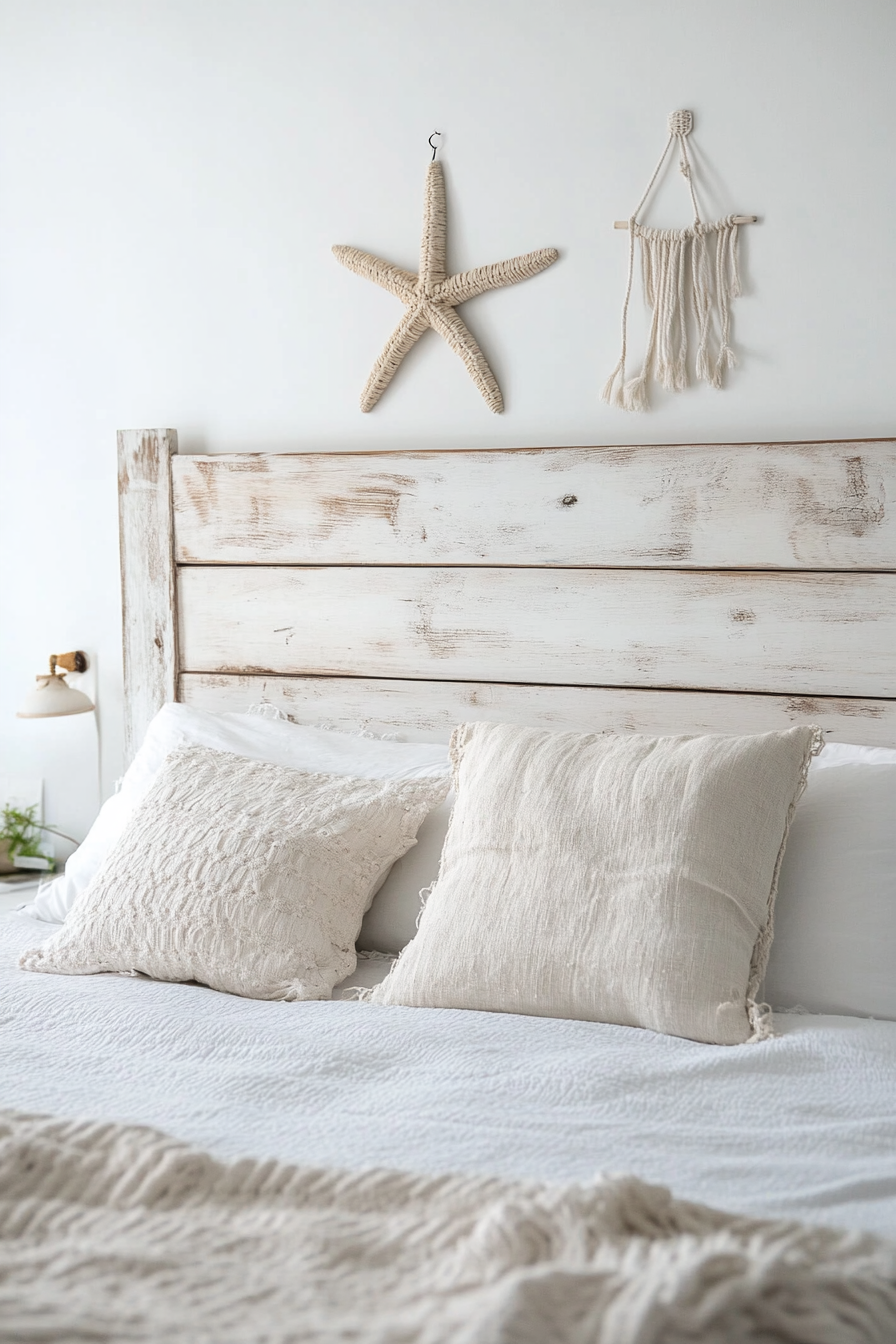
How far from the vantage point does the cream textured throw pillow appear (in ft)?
5.15

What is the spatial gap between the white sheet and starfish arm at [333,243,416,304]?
1.25 metres

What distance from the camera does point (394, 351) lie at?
214cm

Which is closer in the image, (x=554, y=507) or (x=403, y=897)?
(x=403, y=897)

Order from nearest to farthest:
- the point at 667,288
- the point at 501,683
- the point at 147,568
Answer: the point at 667,288
the point at 501,683
the point at 147,568

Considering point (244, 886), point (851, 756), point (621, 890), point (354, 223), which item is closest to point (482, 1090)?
point (621, 890)

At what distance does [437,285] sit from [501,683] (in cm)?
70

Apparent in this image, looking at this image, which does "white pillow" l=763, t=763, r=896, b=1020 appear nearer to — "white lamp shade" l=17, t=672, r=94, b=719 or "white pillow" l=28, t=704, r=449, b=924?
"white pillow" l=28, t=704, r=449, b=924

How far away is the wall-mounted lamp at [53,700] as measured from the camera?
2.32m

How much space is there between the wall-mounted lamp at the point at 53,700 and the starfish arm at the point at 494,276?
1.04m

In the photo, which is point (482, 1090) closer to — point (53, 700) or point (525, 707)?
point (525, 707)

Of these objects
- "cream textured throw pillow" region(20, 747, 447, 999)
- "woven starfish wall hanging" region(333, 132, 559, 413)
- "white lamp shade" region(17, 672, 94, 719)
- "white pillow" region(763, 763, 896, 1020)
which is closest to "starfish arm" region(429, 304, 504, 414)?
"woven starfish wall hanging" region(333, 132, 559, 413)

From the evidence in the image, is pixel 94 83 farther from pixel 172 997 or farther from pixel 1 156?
pixel 172 997

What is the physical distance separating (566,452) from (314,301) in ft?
1.95

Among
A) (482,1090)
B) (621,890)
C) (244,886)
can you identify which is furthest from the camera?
(244,886)
